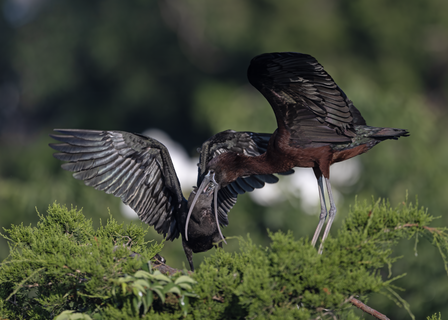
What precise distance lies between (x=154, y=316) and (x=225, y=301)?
1.32ft

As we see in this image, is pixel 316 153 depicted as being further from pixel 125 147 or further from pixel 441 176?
pixel 441 176

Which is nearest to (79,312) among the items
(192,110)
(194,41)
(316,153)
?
(316,153)

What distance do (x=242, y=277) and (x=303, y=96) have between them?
1.61 metres

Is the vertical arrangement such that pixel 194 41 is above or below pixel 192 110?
above

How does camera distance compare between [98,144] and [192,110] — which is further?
[192,110]

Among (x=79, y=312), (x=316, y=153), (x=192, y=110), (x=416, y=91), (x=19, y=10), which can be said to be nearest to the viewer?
(x=79, y=312)

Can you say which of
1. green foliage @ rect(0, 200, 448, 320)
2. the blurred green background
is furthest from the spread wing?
the blurred green background

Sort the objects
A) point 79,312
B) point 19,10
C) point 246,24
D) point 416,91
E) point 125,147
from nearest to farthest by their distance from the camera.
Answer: point 79,312, point 125,147, point 416,91, point 246,24, point 19,10

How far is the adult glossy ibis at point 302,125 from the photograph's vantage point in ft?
13.4

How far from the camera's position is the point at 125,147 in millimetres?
4867

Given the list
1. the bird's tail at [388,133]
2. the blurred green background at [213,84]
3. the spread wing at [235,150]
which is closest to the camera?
the bird's tail at [388,133]

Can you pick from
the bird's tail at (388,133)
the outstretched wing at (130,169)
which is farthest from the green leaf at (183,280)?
the bird's tail at (388,133)

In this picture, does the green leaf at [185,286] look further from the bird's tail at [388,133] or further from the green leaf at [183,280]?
the bird's tail at [388,133]

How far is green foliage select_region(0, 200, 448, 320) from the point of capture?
118 inches
